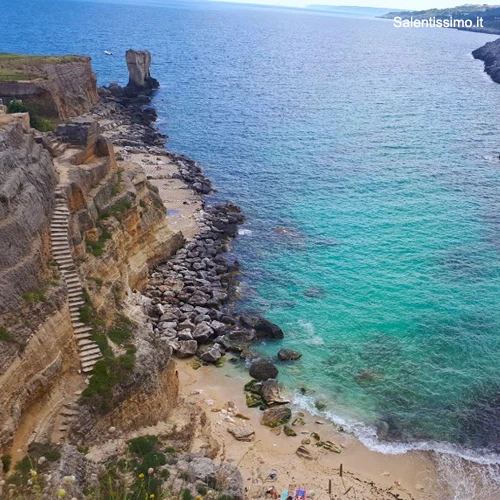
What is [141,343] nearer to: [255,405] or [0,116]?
[255,405]

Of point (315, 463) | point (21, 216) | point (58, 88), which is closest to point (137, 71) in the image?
point (58, 88)

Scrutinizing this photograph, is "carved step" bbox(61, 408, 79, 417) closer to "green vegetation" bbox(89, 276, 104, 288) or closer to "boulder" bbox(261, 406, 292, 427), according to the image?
"green vegetation" bbox(89, 276, 104, 288)

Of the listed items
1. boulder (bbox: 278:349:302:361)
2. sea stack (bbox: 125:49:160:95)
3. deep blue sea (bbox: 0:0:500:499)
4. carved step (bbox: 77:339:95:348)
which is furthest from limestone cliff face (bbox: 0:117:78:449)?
sea stack (bbox: 125:49:160:95)

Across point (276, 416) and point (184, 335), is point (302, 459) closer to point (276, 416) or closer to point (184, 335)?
point (276, 416)

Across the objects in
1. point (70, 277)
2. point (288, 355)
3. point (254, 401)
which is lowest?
point (288, 355)

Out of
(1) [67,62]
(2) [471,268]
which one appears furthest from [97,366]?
(1) [67,62]
